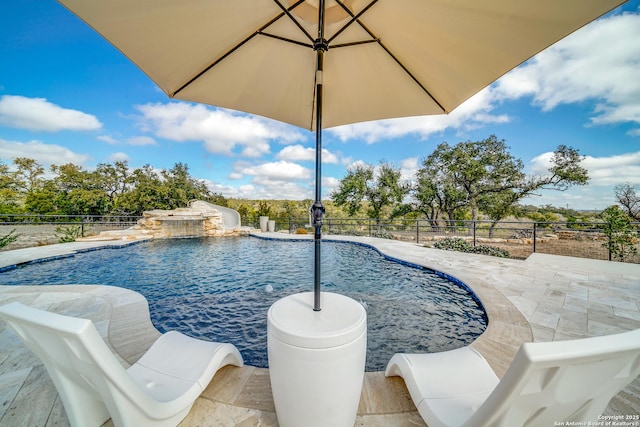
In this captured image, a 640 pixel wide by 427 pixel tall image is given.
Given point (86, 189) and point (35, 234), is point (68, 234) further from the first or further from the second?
point (86, 189)

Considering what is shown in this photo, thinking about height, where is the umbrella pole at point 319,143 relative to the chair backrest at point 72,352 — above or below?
above

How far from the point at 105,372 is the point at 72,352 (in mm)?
142

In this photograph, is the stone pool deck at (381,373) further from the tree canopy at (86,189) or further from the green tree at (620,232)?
the tree canopy at (86,189)

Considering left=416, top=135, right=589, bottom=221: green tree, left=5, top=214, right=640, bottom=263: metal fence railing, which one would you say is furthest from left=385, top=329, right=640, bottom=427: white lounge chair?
left=416, top=135, right=589, bottom=221: green tree

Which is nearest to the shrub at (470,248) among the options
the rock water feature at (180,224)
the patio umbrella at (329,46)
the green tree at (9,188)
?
the patio umbrella at (329,46)

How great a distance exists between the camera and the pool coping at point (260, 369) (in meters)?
1.41

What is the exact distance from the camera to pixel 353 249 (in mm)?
7879

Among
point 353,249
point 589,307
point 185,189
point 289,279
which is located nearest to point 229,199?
point 185,189

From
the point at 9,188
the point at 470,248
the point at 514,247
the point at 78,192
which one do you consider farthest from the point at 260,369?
the point at 9,188

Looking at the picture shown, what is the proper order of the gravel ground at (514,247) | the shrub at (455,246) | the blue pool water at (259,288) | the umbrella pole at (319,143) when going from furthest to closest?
the gravel ground at (514,247) → the shrub at (455,246) → the blue pool water at (259,288) → the umbrella pole at (319,143)

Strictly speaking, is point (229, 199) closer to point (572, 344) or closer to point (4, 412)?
point (4, 412)

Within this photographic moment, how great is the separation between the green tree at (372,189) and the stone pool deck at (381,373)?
963cm

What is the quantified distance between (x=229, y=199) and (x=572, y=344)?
949 inches

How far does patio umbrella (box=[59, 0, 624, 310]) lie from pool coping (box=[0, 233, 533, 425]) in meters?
0.80
